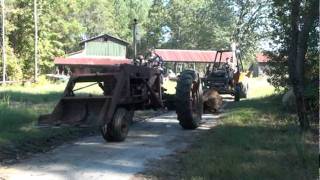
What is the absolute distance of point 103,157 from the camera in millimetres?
9750

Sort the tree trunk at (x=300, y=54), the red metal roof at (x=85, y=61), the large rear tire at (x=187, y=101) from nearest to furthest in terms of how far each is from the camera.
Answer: the tree trunk at (x=300, y=54) → the large rear tire at (x=187, y=101) → the red metal roof at (x=85, y=61)

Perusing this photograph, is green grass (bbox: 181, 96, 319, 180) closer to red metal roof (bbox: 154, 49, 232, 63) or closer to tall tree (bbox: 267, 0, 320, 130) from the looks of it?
tall tree (bbox: 267, 0, 320, 130)

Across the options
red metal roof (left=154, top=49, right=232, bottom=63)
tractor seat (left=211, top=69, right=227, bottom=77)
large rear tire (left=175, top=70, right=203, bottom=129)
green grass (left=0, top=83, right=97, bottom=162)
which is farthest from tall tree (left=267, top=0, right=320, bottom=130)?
red metal roof (left=154, top=49, right=232, bottom=63)

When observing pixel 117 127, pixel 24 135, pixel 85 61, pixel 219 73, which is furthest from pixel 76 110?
pixel 85 61

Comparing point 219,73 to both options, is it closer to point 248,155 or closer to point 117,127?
point 117,127

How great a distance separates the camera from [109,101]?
35.8ft

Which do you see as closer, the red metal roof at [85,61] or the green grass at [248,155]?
the green grass at [248,155]

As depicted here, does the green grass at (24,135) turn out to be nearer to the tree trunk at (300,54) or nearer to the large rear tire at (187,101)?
the large rear tire at (187,101)

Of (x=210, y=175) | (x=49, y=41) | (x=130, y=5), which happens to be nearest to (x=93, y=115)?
(x=210, y=175)

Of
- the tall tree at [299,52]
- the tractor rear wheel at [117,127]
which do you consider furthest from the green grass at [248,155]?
the tractor rear wheel at [117,127]

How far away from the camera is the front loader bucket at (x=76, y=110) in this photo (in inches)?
441

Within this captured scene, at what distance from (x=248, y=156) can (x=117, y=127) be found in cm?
310

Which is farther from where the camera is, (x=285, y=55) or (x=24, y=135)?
(x=285, y=55)

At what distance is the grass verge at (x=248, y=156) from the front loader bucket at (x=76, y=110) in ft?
6.90
